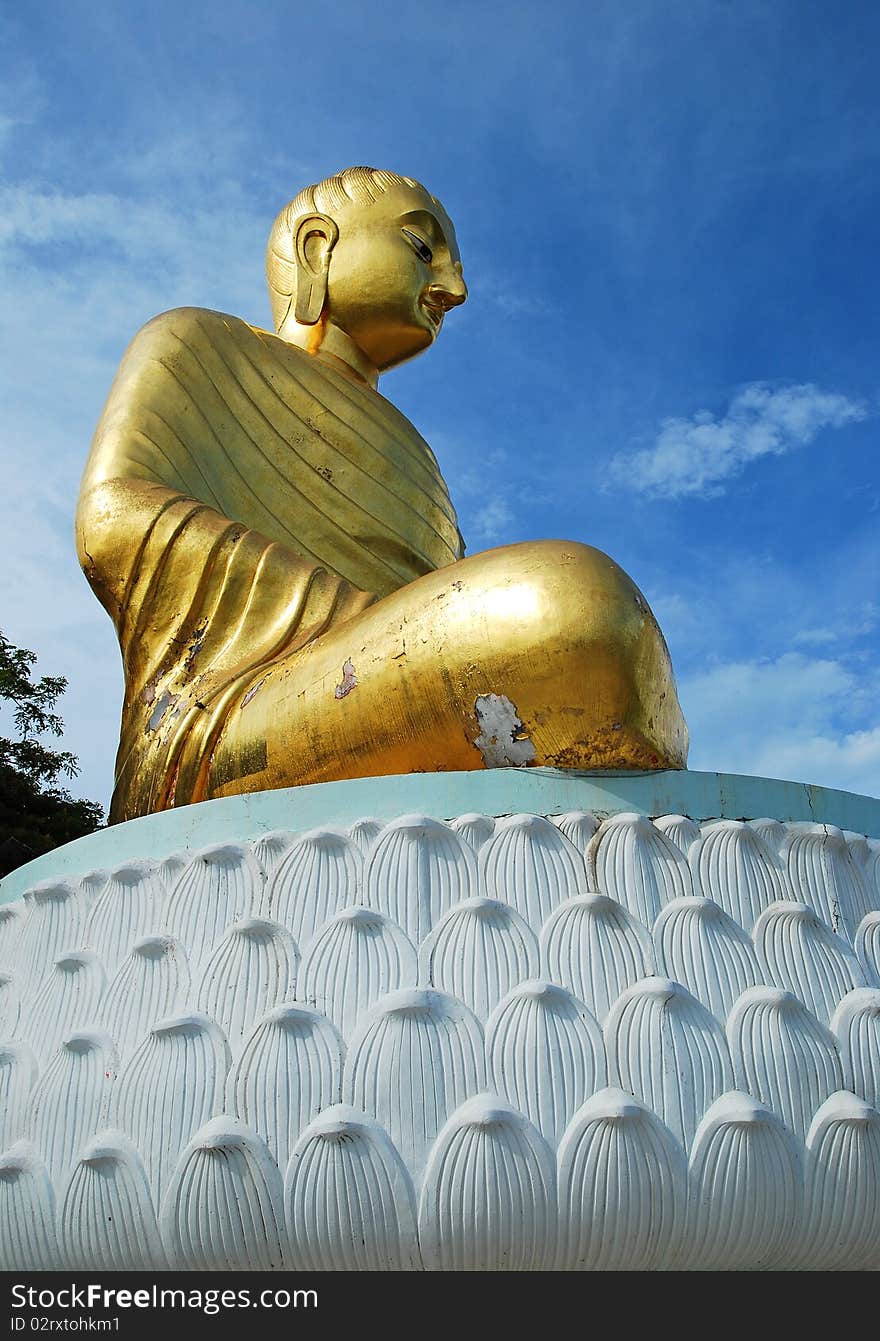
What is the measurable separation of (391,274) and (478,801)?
2.97m

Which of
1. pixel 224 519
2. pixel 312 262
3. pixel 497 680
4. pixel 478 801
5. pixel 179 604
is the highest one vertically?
pixel 312 262

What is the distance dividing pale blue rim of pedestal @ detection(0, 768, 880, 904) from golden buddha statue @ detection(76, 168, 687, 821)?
170 mm

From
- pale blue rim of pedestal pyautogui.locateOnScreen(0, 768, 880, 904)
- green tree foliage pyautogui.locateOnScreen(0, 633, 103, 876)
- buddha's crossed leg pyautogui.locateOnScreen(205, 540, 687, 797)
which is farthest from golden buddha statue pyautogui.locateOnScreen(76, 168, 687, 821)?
green tree foliage pyautogui.locateOnScreen(0, 633, 103, 876)

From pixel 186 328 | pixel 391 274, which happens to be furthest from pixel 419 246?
pixel 186 328

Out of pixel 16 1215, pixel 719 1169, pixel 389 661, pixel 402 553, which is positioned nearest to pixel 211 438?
pixel 402 553

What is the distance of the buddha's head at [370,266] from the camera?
4617mm

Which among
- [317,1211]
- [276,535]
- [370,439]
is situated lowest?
[317,1211]

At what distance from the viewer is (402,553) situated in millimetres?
4230

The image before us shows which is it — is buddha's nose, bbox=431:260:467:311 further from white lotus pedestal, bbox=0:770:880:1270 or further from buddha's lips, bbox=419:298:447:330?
white lotus pedestal, bbox=0:770:880:1270

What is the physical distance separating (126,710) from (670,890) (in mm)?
1947

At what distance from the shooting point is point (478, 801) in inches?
85.3

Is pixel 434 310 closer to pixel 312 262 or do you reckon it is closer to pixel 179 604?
pixel 312 262

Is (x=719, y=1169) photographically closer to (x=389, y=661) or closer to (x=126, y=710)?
(x=389, y=661)

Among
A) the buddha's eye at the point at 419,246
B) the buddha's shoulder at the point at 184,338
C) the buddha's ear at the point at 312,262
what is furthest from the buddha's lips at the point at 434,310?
the buddha's shoulder at the point at 184,338
